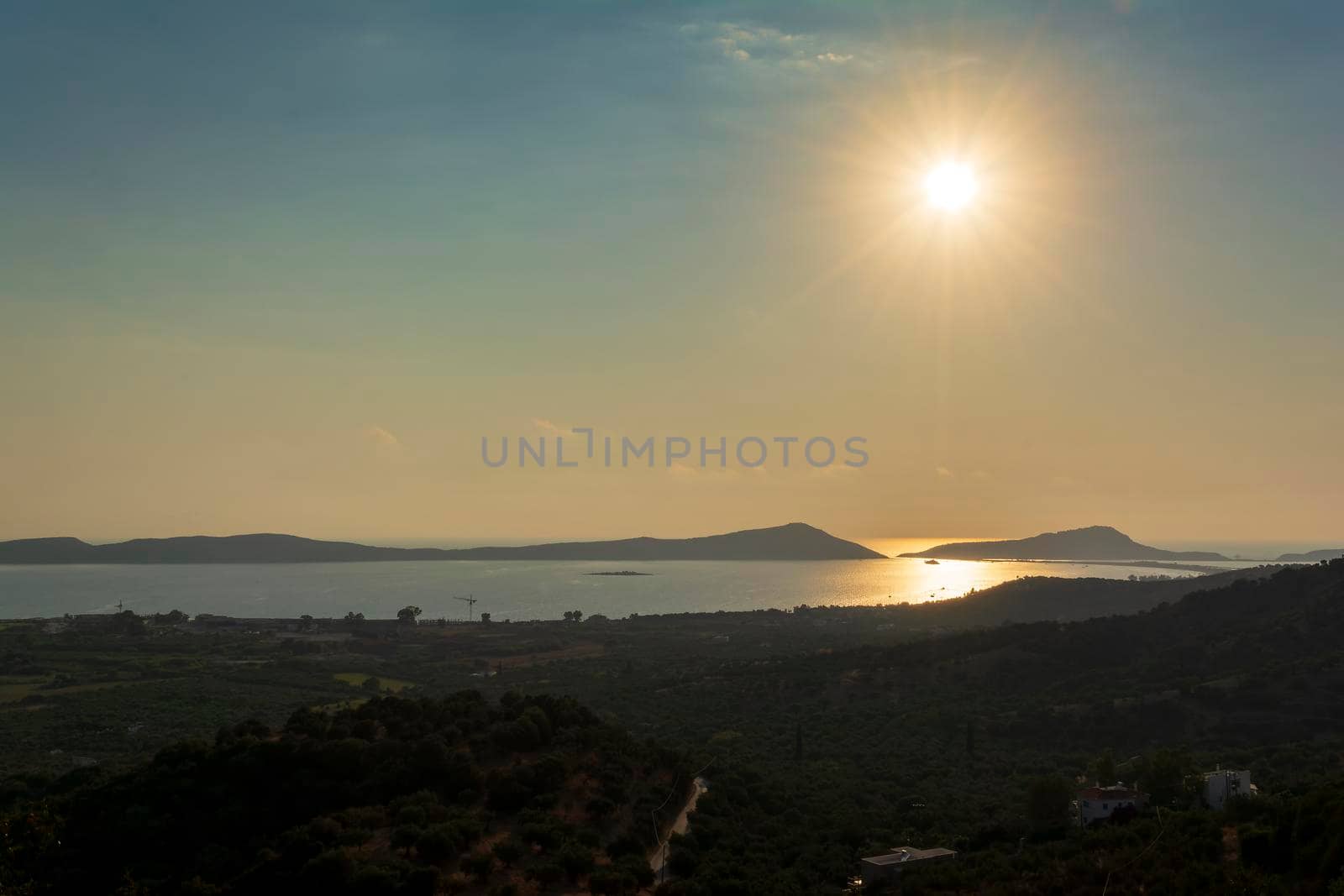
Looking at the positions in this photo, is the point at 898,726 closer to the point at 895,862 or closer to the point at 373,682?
the point at 895,862

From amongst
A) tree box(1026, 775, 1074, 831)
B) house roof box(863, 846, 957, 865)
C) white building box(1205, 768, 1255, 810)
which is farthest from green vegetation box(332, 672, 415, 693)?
white building box(1205, 768, 1255, 810)

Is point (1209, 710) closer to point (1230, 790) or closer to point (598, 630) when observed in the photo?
point (1230, 790)

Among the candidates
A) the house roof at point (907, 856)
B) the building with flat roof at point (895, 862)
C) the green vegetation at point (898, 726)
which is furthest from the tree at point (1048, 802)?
the building with flat roof at point (895, 862)

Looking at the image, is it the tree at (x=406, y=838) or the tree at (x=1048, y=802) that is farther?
the tree at (x=1048, y=802)

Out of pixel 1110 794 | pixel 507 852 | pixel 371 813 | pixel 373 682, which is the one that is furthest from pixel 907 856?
pixel 373 682

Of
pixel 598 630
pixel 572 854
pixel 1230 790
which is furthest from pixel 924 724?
pixel 598 630

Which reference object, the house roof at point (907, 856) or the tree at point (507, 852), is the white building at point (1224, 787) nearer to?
the house roof at point (907, 856)

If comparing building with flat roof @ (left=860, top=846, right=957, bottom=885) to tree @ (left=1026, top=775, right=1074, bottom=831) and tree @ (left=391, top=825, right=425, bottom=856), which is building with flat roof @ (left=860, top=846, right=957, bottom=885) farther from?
tree @ (left=391, top=825, right=425, bottom=856)

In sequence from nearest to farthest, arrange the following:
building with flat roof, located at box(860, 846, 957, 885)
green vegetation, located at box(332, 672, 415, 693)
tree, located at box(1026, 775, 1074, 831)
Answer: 1. building with flat roof, located at box(860, 846, 957, 885)
2. tree, located at box(1026, 775, 1074, 831)
3. green vegetation, located at box(332, 672, 415, 693)
